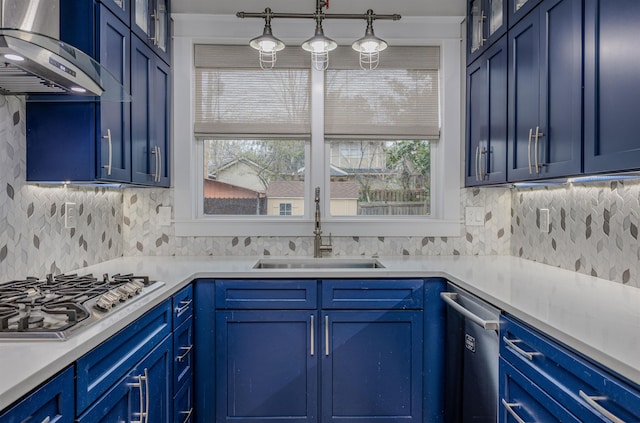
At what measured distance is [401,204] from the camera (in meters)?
2.93

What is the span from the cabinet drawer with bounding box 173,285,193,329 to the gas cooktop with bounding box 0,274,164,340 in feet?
0.41

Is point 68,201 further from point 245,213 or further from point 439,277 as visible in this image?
point 439,277

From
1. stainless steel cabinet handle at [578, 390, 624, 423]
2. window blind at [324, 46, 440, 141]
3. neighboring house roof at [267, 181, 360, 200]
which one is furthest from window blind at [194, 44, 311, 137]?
stainless steel cabinet handle at [578, 390, 624, 423]

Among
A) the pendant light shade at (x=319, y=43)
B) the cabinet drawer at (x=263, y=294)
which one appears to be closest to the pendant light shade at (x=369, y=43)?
the pendant light shade at (x=319, y=43)

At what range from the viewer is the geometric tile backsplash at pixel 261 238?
1787 mm

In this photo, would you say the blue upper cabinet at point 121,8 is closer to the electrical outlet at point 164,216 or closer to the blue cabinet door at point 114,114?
the blue cabinet door at point 114,114

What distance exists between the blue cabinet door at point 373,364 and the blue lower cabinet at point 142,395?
2.53ft

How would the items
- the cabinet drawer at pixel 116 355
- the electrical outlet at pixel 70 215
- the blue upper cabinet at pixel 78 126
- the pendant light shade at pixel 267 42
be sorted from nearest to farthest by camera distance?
the cabinet drawer at pixel 116 355 → the blue upper cabinet at pixel 78 126 → the electrical outlet at pixel 70 215 → the pendant light shade at pixel 267 42

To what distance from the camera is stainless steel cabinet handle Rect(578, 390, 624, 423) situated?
0.97 meters

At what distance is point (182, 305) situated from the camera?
199 cm

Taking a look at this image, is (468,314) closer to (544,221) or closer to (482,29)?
(544,221)

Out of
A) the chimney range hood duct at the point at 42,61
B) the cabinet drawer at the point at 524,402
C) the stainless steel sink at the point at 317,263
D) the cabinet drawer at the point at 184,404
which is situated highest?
the chimney range hood duct at the point at 42,61

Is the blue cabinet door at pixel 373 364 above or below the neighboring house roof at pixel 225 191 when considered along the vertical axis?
below

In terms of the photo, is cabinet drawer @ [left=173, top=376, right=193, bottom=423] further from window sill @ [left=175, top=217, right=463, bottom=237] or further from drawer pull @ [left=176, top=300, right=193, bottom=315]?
window sill @ [left=175, top=217, right=463, bottom=237]
